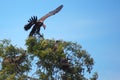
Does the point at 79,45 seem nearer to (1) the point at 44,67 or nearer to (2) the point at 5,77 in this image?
(1) the point at 44,67

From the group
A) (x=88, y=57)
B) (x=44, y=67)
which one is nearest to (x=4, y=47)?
(x=44, y=67)

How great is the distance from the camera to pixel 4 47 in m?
44.7

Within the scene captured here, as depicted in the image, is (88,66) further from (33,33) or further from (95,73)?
(33,33)

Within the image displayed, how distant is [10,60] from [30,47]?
86.6 inches

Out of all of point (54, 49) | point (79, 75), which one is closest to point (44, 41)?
point (54, 49)

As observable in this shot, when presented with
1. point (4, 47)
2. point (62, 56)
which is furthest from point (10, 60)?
point (62, 56)

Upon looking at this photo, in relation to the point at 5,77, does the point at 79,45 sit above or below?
above

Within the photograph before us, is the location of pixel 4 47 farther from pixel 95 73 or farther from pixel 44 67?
pixel 95 73

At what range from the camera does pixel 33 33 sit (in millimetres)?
44938

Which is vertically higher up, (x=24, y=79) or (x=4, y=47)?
(x=4, y=47)

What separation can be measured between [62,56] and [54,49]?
97cm

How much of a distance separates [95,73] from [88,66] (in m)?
0.85

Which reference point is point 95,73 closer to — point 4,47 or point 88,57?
point 88,57

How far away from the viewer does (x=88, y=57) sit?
146 feet
